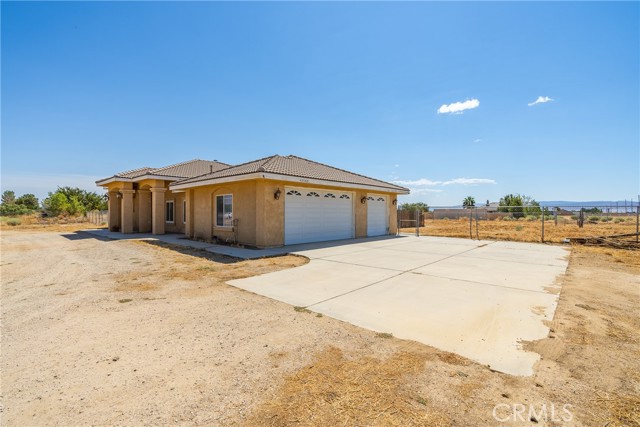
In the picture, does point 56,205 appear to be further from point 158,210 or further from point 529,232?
point 529,232

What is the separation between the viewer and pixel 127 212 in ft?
62.5

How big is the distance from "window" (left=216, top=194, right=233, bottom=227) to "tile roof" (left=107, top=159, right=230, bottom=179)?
6575mm

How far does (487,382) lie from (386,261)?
20.6 feet

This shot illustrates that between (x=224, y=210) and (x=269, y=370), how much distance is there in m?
11.2

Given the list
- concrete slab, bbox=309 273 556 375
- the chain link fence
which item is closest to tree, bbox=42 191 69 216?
the chain link fence

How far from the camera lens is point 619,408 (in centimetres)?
241

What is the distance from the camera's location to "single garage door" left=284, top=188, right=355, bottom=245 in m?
12.6

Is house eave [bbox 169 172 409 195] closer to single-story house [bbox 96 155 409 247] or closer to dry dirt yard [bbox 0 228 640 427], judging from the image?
single-story house [bbox 96 155 409 247]

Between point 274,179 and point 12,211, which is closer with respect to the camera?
point 274,179

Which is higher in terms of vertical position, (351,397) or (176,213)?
(176,213)

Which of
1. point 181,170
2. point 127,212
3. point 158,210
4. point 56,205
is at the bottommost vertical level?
point 127,212

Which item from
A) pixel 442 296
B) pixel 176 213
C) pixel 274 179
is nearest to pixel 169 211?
pixel 176 213

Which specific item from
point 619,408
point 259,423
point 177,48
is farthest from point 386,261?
point 177,48

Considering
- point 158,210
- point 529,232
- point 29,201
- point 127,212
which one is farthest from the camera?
point 29,201
